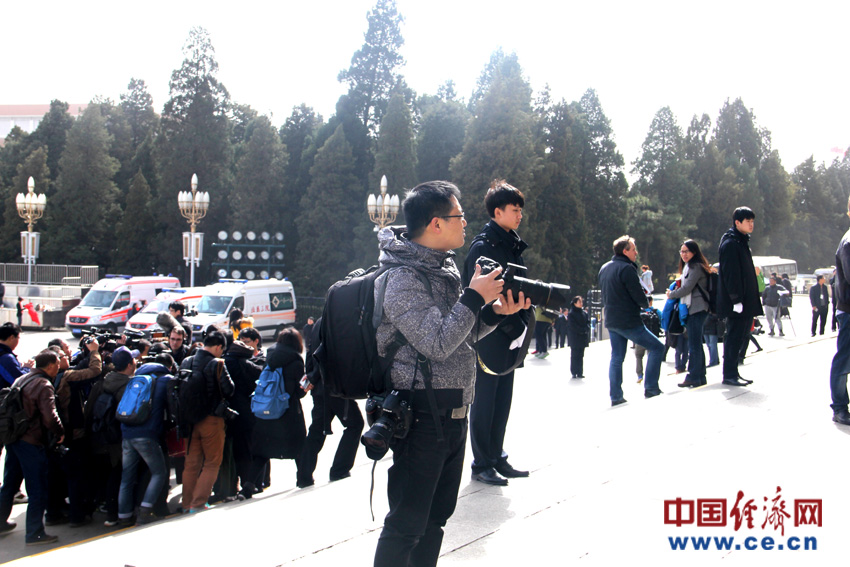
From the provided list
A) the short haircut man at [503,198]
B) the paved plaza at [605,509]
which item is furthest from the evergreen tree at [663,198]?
the short haircut man at [503,198]

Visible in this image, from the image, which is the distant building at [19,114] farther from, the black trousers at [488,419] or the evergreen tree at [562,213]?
the black trousers at [488,419]

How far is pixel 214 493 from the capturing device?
7.29 meters

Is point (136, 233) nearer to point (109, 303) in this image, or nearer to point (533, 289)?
point (109, 303)

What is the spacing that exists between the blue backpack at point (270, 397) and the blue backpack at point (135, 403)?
0.94 m

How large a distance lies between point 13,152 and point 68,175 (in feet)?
28.0

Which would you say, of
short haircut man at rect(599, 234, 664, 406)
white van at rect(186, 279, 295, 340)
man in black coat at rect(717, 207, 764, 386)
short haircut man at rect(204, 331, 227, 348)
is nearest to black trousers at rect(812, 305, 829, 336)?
man in black coat at rect(717, 207, 764, 386)

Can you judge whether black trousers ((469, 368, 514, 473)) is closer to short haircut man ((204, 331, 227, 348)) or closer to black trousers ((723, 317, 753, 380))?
short haircut man ((204, 331, 227, 348))

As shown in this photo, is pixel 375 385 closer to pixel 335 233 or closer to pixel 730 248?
pixel 730 248

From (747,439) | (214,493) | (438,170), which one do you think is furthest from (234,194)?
(747,439)

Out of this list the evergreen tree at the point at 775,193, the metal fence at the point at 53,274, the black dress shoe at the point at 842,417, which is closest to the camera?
the black dress shoe at the point at 842,417

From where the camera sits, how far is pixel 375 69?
44750 mm

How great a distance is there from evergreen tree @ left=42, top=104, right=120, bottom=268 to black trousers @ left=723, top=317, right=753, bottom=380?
1780 inches

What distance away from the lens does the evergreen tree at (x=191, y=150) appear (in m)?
43.4

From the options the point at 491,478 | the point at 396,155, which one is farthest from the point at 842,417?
the point at 396,155
